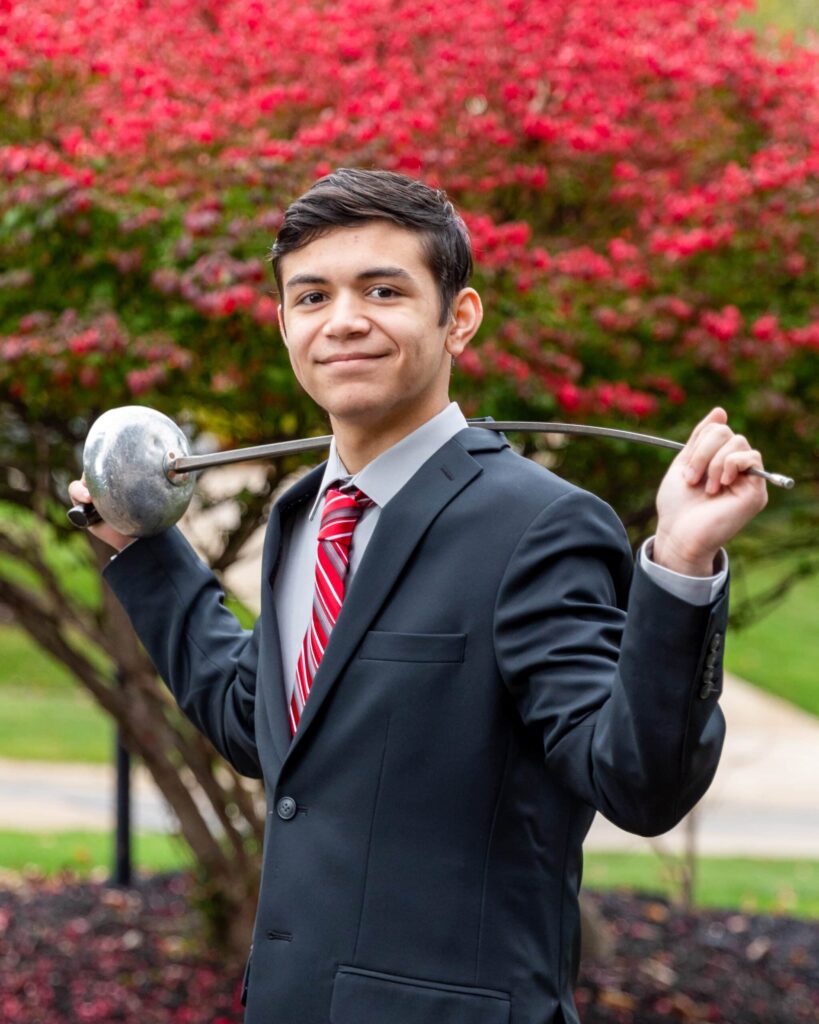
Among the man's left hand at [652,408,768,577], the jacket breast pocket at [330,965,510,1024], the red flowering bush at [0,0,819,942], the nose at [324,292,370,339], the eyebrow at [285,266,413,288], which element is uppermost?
the red flowering bush at [0,0,819,942]

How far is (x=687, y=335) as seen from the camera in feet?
14.3

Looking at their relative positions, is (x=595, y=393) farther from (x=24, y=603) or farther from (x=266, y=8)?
(x=24, y=603)

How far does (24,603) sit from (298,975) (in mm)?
3620

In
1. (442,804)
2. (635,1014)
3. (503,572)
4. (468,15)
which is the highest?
(468,15)

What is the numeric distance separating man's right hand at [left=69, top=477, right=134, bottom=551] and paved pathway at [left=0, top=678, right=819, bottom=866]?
623cm

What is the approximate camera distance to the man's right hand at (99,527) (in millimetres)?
2348

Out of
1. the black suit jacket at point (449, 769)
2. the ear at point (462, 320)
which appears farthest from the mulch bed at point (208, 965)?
the ear at point (462, 320)

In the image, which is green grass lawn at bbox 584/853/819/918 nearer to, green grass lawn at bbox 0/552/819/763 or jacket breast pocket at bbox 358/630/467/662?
green grass lawn at bbox 0/552/819/763

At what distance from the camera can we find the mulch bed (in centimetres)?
526

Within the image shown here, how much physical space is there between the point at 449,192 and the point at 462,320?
8.36ft

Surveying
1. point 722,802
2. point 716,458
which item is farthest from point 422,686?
point 722,802

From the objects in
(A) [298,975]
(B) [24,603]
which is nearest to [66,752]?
(B) [24,603]

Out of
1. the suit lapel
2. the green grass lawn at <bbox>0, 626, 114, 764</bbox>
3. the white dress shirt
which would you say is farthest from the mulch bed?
the green grass lawn at <bbox>0, 626, 114, 764</bbox>

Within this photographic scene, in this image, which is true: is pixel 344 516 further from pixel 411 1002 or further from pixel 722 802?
pixel 722 802
